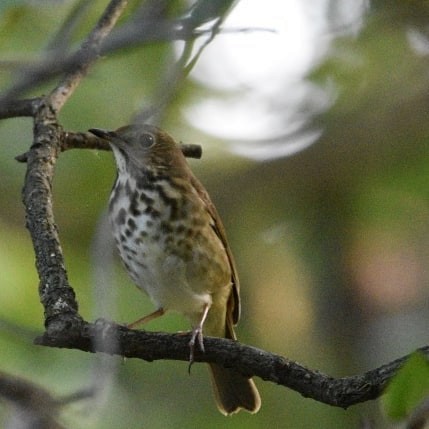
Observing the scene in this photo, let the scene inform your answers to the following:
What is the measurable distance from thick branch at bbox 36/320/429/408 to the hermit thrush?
110 cm

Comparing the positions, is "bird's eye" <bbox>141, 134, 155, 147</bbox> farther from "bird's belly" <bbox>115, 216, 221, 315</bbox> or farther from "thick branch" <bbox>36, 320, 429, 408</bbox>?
"thick branch" <bbox>36, 320, 429, 408</bbox>

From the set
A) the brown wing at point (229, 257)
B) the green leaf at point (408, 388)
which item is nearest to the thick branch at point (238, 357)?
the green leaf at point (408, 388)

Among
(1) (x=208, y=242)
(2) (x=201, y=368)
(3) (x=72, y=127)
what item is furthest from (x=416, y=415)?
(2) (x=201, y=368)

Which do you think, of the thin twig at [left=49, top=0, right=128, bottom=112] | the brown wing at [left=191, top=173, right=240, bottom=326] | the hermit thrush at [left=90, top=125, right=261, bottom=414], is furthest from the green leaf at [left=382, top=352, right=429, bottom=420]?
the brown wing at [left=191, top=173, right=240, bottom=326]

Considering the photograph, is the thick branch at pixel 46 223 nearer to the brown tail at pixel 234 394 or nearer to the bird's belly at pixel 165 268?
the bird's belly at pixel 165 268

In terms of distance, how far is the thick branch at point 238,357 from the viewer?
2826 millimetres

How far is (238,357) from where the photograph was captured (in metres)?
3.17

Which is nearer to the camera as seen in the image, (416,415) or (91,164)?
(416,415)

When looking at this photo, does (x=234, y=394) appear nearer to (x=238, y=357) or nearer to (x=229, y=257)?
(x=229, y=257)

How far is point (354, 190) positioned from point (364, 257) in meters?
0.50

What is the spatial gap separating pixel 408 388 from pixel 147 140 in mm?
2920

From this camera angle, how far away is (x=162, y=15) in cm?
221

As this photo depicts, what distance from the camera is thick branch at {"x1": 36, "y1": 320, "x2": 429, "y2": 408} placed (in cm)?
283

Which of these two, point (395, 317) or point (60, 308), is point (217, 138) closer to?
point (395, 317)
